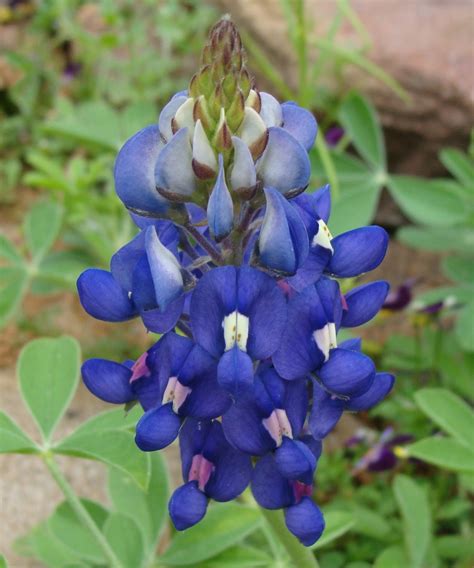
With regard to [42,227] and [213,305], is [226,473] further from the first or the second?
[42,227]

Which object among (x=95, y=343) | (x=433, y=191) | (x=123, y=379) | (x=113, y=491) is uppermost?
(x=123, y=379)

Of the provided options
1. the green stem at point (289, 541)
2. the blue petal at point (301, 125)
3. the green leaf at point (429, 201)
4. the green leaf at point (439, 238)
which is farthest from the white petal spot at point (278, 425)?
the green leaf at point (439, 238)

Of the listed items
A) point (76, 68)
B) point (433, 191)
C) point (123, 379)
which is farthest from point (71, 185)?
point (123, 379)

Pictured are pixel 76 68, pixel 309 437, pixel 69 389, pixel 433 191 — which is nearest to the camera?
pixel 309 437

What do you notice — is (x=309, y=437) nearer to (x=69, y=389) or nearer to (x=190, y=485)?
(x=190, y=485)

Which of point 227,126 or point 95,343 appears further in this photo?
point 95,343

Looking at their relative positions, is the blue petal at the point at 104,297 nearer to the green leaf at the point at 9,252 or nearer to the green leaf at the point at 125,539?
the green leaf at the point at 125,539

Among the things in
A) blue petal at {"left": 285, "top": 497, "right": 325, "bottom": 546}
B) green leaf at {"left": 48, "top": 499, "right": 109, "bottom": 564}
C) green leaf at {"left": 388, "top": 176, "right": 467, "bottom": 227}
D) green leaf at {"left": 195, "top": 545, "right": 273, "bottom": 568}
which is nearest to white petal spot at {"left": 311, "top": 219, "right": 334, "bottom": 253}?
blue petal at {"left": 285, "top": 497, "right": 325, "bottom": 546}
